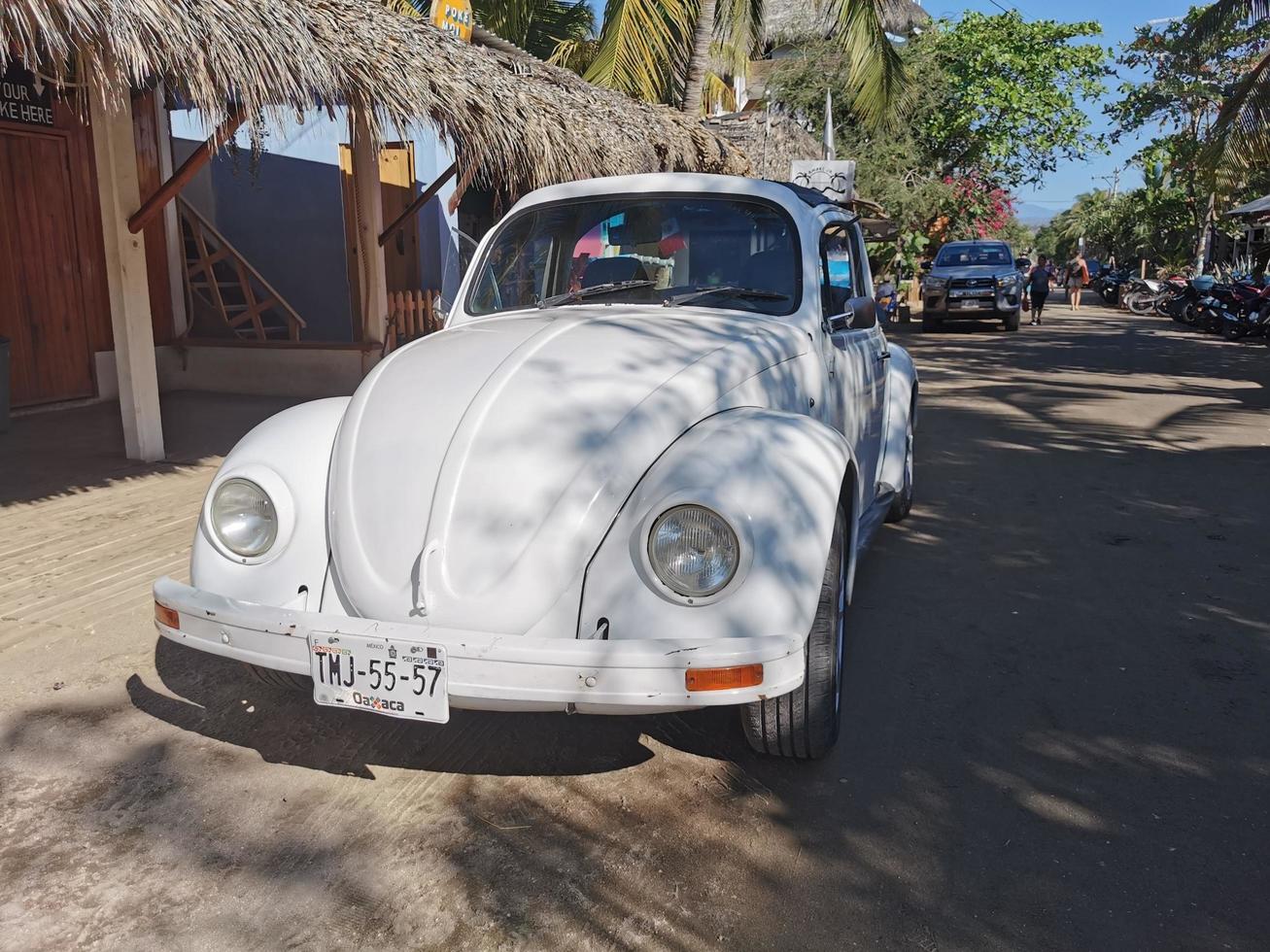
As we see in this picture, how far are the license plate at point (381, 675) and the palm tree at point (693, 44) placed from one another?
12.6 metres

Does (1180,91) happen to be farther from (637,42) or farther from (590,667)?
(590,667)

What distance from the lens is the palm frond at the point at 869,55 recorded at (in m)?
15.3

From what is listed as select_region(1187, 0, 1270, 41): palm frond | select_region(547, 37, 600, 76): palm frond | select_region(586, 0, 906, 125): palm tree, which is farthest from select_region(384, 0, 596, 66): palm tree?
select_region(1187, 0, 1270, 41): palm frond

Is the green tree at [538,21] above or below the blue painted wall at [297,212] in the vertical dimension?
above

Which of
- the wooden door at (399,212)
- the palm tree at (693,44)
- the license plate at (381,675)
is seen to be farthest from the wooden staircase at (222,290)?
the license plate at (381,675)

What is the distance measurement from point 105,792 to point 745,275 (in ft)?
9.52

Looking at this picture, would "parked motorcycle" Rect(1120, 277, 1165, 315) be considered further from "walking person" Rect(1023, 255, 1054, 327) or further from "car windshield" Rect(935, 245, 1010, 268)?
"car windshield" Rect(935, 245, 1010, 268)

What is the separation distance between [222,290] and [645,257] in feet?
30.9

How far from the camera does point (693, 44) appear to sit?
14688 millimetres

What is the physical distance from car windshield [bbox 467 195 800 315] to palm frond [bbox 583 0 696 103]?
10042mm

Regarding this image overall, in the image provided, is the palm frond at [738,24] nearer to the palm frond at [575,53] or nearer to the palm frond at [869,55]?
the palm frond at [869,55]

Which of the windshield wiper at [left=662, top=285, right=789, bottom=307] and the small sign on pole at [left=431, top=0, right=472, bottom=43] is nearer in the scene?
the windshield wiper at [left=662, top=285, right=789, bottom=307]

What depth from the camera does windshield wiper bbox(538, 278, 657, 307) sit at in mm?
4301

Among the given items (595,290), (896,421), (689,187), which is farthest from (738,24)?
(595,290)
